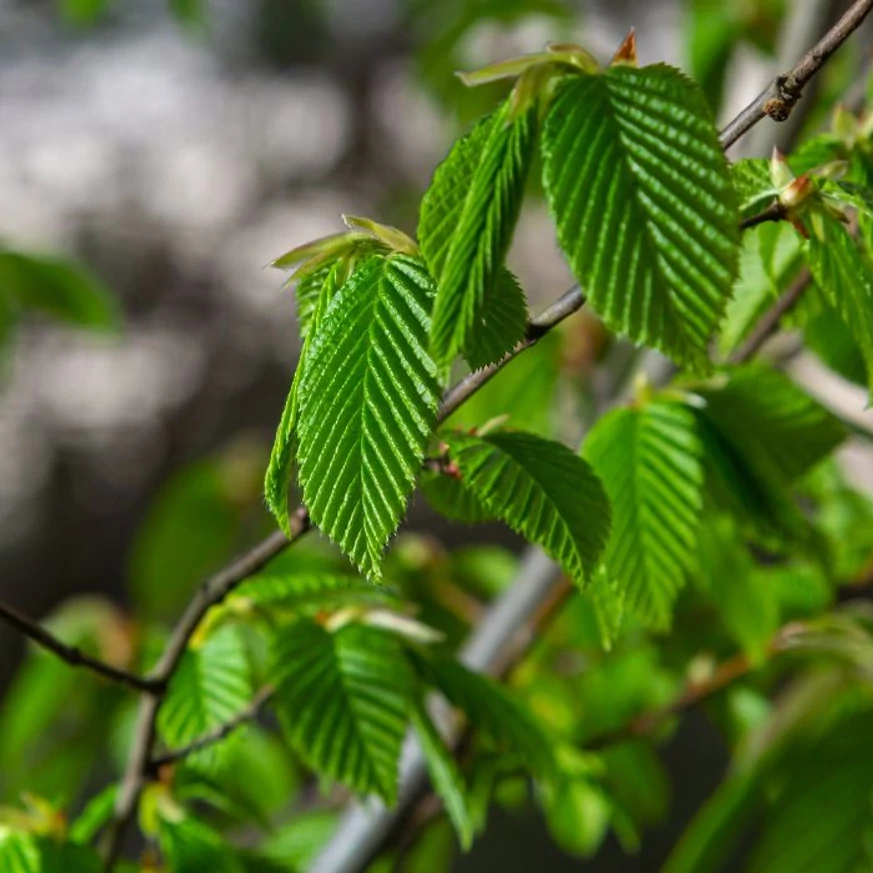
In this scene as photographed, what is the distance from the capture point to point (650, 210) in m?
0.23

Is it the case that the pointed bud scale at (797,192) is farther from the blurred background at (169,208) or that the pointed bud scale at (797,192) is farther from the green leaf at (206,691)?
the blurred background at (169,208)

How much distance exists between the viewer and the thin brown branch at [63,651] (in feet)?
1.09

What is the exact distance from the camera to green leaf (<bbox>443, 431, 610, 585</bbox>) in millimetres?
288

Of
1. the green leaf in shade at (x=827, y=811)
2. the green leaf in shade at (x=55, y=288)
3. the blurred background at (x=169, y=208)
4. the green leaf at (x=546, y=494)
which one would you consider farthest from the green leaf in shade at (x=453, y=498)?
the blurred background at (x=169, y=208)

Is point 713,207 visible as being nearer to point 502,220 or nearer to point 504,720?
point 502,220

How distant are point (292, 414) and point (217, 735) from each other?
0.61 ft

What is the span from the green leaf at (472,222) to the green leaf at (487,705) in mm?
202

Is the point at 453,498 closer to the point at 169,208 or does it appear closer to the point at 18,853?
the point at 18,853

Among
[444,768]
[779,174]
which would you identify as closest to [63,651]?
[444,768]

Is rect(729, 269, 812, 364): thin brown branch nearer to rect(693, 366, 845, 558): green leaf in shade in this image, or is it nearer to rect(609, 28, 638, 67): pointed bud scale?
rect(693, 366, 845, 558): green leaf in shade

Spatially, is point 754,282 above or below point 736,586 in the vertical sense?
above

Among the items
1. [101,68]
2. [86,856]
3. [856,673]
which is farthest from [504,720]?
[101,68]

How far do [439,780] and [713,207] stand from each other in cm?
28

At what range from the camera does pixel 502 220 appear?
0.22 m
